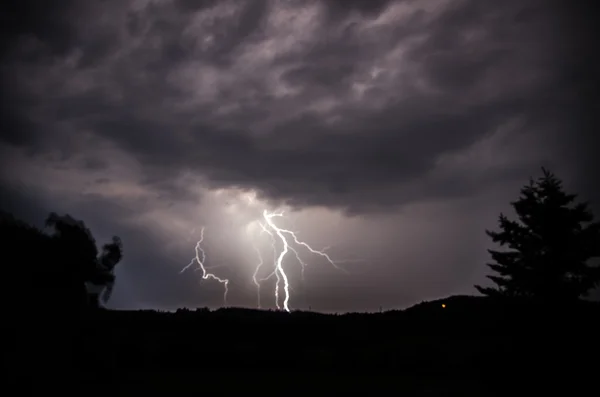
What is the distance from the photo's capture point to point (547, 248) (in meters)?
24.7

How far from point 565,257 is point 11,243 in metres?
25.9

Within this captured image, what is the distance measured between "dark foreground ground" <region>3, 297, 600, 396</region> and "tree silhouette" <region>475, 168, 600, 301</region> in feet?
30.7

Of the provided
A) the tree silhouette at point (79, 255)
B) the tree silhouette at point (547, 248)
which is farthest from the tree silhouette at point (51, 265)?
the tree silhouette at point (547, 248)

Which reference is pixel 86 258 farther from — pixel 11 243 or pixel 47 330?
pixel 47 330

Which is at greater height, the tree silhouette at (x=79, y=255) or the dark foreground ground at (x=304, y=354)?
the tree silhouette at (x=79, y=255)

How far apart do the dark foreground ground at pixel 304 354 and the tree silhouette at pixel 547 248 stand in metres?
9.37

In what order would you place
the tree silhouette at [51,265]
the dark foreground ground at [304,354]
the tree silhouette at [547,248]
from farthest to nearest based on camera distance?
the tree silhouette at [547,248]
the tree silhouette at [51,265]
the dark foreground ground at [304,354]

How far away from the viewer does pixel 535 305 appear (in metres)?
16.0

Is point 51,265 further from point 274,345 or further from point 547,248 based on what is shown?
point 547,248

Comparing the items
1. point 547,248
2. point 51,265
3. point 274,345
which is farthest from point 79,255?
point 547,248

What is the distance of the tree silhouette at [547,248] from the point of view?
23.6 metres

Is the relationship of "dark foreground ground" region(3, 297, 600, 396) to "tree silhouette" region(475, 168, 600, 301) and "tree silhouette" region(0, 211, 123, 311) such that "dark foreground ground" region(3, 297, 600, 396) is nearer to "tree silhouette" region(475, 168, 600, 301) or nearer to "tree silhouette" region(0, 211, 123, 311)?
"tree silhouette" region(0, 211, 123, 311)

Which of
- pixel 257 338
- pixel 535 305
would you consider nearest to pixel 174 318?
pixel 257 338

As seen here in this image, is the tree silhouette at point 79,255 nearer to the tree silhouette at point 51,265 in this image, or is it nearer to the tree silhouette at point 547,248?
the tree silhouette at point 51,265
